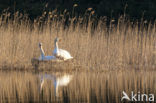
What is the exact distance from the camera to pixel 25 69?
42.0ft

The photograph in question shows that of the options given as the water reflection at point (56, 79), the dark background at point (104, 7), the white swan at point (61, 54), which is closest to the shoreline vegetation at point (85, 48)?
the white swan at point (61, 54)

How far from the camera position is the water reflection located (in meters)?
9.89

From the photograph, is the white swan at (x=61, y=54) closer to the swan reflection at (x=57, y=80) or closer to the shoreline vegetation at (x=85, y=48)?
the shoreline vegetation at (x=85, y=48)

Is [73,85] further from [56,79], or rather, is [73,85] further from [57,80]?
[56,79]

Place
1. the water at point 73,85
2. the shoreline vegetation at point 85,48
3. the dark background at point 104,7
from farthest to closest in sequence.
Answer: the dark background at point 104,7
the shoreline vegetation at point 85,48
the water at point 73,85

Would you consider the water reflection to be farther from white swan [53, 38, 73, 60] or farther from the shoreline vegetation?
the shoreline vegetation

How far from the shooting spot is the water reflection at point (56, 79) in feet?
32.4

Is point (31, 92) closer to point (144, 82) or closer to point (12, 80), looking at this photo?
point (12, 80)

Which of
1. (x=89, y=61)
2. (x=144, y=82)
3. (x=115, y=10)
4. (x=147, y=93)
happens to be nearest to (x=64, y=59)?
(x=89, y=61)

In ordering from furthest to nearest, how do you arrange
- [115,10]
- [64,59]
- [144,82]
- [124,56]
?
[115,10]
[124,56]
[64,59]
[144,82]

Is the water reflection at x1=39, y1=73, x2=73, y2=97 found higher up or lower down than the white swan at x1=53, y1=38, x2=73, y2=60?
lower down

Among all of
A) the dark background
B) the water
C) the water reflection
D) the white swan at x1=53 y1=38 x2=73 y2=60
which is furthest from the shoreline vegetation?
the dark background

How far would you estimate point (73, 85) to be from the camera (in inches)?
389

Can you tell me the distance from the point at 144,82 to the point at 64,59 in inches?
108
